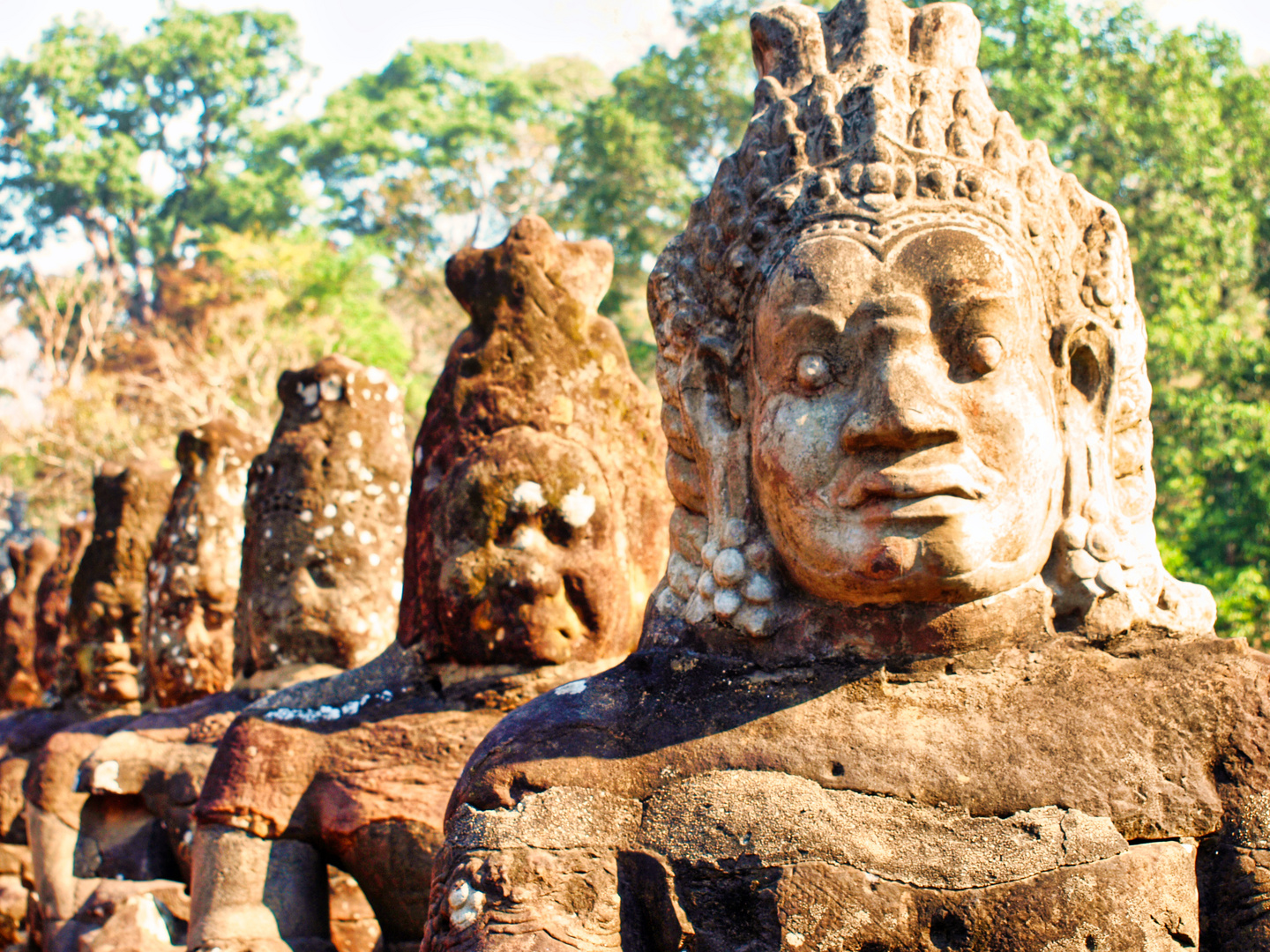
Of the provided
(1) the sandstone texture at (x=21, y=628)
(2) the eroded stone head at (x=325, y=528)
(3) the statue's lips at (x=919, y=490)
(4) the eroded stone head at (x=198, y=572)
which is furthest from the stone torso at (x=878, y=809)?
(1) the sandstone texture at (x=21, y=628)

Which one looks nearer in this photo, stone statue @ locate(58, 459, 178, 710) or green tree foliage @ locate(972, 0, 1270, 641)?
stone statue @ locate(58, 459, 178, 710)

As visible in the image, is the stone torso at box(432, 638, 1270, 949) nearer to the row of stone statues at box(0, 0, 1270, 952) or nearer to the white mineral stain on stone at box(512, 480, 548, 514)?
the row of stone statues at box(0, 0, 1270, 952)

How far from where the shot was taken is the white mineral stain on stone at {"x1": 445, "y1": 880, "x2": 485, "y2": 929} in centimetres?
236

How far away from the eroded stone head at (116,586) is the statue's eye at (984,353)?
24.2 ft

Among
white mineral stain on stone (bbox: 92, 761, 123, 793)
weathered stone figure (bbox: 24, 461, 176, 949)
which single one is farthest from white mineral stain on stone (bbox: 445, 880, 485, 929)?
weathered stone figure (bbox: 24, 461, 176, 949)

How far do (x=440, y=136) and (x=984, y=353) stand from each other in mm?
25373

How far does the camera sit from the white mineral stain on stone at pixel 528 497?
13.9ft

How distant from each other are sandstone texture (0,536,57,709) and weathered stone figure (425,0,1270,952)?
11329 millimetres

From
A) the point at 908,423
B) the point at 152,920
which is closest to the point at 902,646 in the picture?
the point at 908,423

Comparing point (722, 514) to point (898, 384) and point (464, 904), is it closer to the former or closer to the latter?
point (898, 384)

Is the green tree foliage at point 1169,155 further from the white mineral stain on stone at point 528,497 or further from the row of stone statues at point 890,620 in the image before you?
the row of stone statues at point 890,620

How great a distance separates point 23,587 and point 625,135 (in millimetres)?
10235

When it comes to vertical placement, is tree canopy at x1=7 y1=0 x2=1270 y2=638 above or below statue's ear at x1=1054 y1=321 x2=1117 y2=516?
above

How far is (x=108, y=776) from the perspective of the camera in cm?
525
